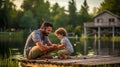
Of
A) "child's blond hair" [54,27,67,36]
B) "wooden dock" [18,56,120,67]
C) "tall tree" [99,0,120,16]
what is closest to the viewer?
"wooden dock" [18,56,120,67]

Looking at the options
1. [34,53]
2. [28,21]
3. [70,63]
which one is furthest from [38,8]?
[70,63]

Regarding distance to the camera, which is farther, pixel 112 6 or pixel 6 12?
pixel 112 6

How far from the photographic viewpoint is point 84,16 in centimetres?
9925

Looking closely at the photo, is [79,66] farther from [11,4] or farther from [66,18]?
[66,18]

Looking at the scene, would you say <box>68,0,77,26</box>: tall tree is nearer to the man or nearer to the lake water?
the lake water

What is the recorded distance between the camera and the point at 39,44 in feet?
40.4

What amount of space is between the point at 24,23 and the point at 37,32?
7560cm

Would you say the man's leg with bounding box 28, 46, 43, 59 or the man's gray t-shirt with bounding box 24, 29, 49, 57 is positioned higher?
the man's gray t-shirt with bounding box 24, 29, 49, 57

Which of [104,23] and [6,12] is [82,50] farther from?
[6,12]

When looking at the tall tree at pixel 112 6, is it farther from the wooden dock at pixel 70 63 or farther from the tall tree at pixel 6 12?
the wooden dock at pixel 70 63

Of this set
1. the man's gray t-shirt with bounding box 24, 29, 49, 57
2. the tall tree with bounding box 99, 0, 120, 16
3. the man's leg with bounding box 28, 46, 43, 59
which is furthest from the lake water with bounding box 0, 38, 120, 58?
the tall tree with bounding box 99, 0, 120, 16

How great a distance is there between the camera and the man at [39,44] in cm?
1234

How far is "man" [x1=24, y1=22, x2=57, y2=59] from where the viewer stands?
1234cm

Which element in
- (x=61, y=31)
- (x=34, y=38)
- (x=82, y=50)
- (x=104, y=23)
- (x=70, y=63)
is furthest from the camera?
(x=104, y=23)
